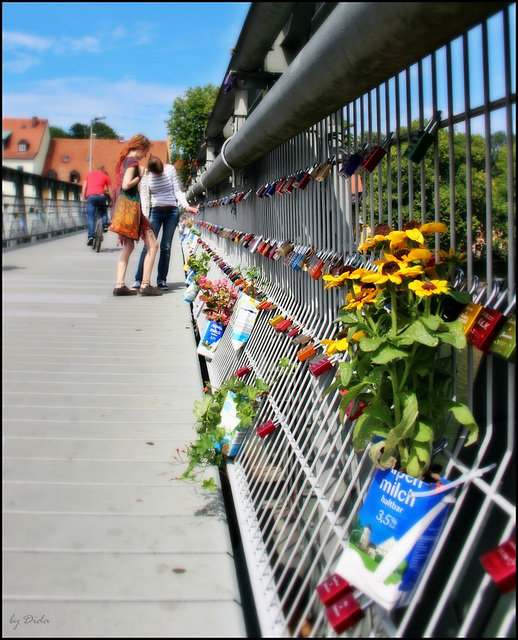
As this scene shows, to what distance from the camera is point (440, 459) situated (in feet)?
6.49

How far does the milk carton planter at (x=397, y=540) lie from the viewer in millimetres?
1629

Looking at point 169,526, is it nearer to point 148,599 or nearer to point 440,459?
point 148,599

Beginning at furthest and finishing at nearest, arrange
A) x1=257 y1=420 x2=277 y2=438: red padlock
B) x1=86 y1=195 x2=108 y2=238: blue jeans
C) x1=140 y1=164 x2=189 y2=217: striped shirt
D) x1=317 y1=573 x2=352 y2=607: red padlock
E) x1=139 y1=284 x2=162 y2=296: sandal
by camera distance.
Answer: x1=86 y1=195 x2=108 y2=238: blue jeans, x1=140 y1=164 x2=189 y2=217: striped shirt, x1=139 y1=284 x2=162 y2=296: sandal, x1=257 y1=420 x2=277 y2=438: red padlock, x1=317 y1=573 x2=352 y2=607: red padlock

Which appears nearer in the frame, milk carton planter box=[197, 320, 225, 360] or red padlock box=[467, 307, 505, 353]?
red padlock box=[467, 307, 505, 353]

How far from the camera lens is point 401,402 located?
1.84 metres

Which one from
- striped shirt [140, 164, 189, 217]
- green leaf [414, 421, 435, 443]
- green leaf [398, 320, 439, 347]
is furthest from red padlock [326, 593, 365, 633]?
striped shirt [140, 164, 189, 217]

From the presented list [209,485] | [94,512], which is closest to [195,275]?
[209,485]

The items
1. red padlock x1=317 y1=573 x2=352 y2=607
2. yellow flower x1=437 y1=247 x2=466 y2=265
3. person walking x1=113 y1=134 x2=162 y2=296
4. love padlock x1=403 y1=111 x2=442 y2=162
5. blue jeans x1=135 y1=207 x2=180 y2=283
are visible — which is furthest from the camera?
blue jeans x1=135 y1=207 x2=180 y2=283

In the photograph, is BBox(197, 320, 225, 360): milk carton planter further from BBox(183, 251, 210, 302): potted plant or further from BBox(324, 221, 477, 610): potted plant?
BBox(324, 221, 477, 610): potted plant

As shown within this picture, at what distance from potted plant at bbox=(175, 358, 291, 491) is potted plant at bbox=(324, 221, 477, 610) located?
1293mm

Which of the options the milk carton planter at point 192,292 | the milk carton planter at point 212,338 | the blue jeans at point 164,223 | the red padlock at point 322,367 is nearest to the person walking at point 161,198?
the blue jeans at point 164,223

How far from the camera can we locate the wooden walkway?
76.7 inches

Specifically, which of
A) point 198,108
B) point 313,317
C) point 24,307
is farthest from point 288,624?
point 198,108

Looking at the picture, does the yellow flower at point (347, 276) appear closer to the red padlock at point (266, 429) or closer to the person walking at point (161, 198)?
the red padlock at point (266, 429)
